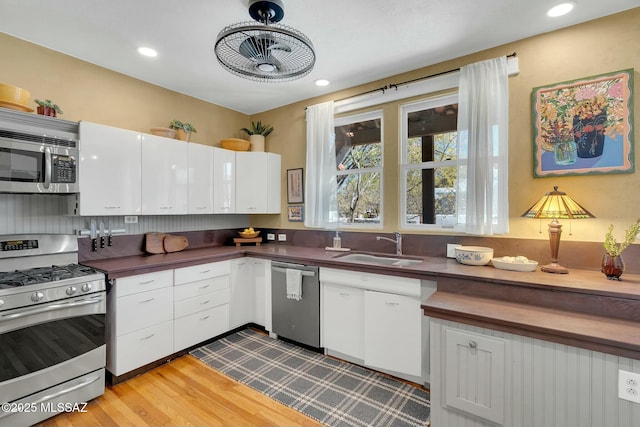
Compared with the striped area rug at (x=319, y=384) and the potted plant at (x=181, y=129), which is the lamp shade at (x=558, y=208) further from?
the potted plant at (x=181, y=129)

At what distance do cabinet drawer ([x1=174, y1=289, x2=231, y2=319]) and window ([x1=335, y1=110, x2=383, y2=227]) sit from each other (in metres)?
1.52

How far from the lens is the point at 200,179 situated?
3.17m

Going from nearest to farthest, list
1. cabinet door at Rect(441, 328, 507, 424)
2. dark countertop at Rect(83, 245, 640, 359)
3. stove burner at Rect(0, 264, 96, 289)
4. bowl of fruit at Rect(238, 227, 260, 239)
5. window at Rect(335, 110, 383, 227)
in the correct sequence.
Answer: dark countertop at Rect(83, 245, 640, 359) < cabinet door at Rect(441, 328, 507, 424) < stove burner at Rect(0, 264, 96, 289) < window at Rect(335, 110, 383, 227) < bowl of fruit at Rect(238, 227, 260, 239)

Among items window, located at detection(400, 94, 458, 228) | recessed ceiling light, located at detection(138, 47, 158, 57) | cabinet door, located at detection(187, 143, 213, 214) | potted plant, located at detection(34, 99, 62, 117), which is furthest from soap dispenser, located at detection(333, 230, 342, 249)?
potted plant, located at detection(34, 99, 62, 117)

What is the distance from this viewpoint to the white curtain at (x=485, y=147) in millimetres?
2342

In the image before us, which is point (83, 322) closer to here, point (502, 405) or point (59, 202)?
point (59, 202)

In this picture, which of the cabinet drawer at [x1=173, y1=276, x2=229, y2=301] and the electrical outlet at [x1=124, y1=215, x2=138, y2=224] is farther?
the electrical outlet at [x1=124, y1=215, x2=138, y2=224]

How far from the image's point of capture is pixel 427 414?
76.0 inches

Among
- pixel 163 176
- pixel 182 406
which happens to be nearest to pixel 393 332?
pixel 182 406

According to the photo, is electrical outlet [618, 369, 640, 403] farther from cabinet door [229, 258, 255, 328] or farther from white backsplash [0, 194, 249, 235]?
white backsplash [0, 194, 249, 235]

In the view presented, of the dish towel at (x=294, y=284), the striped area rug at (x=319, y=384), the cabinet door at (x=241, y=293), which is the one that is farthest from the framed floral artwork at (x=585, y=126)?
the cabinet door at (x=241, y=293)

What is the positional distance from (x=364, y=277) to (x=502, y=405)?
1196mm

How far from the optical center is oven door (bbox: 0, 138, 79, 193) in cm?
195

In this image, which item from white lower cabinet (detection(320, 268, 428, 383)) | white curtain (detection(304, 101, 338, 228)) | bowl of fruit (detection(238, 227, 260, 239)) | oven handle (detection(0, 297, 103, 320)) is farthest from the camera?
bowl of fruit (detection(238, 227, 260, 239))
